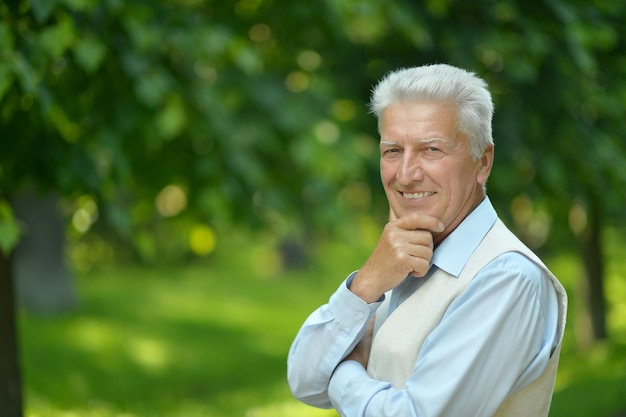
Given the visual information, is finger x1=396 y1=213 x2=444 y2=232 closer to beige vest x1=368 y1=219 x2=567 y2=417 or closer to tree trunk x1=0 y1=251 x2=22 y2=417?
beige vest x1=368 y1=219 x2=567 y2=417

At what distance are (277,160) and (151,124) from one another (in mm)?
1142

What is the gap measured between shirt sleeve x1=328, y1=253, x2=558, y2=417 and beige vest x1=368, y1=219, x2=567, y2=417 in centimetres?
4

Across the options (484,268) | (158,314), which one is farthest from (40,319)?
(484,268)

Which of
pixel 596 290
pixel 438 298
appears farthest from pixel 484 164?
pixel 596 290

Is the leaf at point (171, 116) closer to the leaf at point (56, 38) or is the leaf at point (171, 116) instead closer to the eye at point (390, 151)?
the leaf at point (56, 38)

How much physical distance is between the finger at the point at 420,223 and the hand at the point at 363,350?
1.12 ft

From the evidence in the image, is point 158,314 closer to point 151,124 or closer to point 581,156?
point 581,156

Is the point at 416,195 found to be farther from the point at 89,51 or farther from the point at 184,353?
the point at 184,353

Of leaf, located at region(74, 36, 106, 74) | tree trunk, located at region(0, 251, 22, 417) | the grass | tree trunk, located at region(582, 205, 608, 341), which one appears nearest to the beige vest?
leaf, located at region(74, 36, 106, 74)

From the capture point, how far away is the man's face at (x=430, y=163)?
2.41 m

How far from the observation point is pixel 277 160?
19.4ft

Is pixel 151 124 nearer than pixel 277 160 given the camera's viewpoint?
Yes

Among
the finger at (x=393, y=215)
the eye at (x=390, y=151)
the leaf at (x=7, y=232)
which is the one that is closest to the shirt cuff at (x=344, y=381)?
the finger at (x=393, y=215)

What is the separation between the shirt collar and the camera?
2.39 metres
